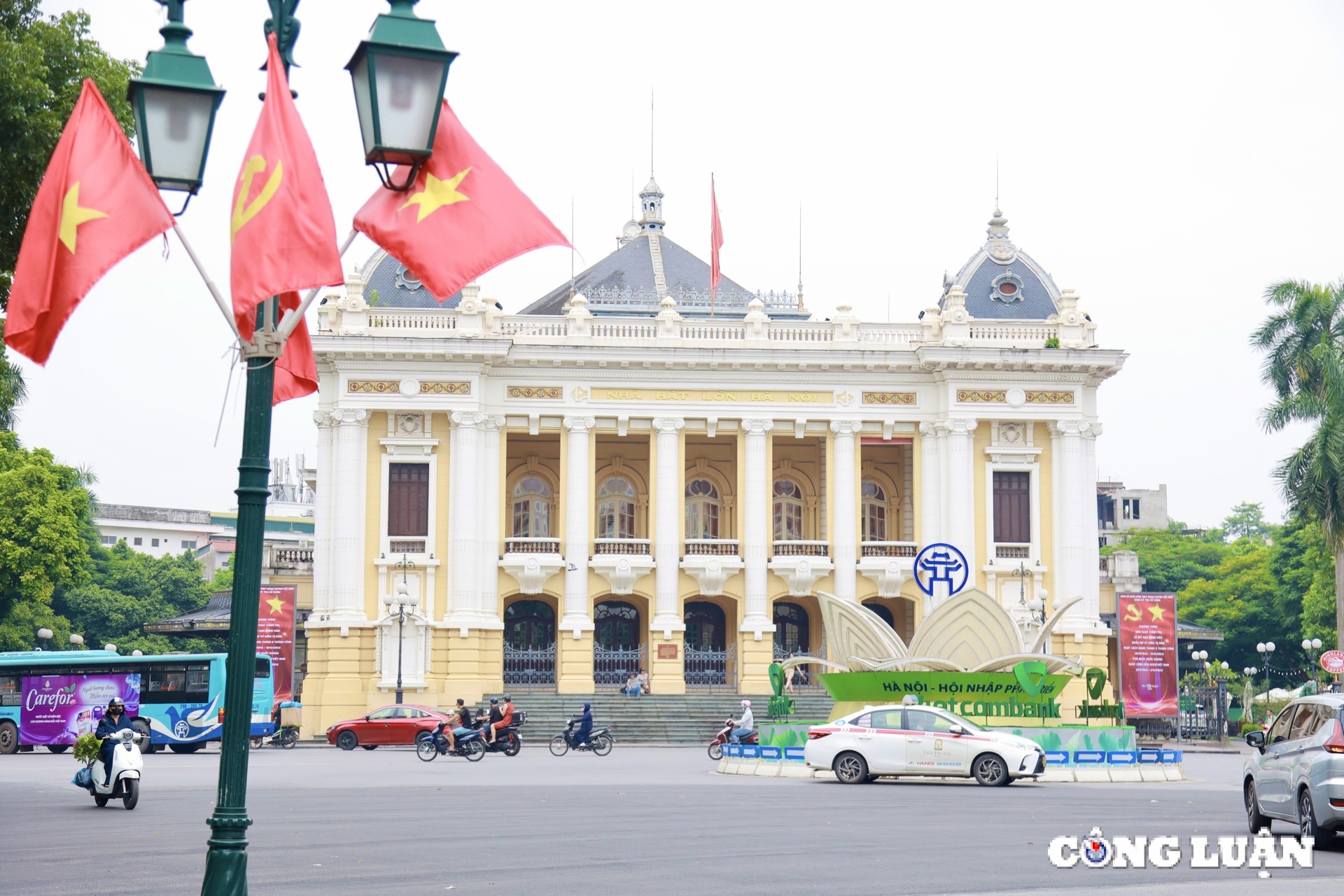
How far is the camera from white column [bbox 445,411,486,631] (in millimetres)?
46969

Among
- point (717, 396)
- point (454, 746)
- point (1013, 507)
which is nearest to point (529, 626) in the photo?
point (717, 396)

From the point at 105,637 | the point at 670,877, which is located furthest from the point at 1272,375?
the point at 105,637

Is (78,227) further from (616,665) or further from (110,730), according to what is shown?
(616,665)

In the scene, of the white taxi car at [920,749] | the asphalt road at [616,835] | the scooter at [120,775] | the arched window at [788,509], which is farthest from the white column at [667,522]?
the scooter at [120,775]

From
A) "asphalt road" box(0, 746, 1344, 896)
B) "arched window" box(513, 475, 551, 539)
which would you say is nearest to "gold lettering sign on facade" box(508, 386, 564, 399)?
"arched window" box(513, 475, 551, 539)

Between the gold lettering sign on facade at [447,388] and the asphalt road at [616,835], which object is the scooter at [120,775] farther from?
the gold lettering sign on facade at [447,388]

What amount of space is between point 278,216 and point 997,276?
4644 cm

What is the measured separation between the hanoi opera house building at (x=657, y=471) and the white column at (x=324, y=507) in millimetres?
67

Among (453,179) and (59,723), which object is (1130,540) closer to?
(59,723)

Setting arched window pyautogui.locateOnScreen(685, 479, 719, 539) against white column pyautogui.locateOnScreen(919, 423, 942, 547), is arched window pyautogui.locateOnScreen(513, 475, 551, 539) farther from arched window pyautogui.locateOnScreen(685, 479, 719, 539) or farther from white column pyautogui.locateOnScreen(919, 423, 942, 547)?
white column pyautogui.locateOnScreen(919, 423, 942, 547)

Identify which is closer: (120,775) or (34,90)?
(34,90)

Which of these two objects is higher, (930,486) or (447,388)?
(447,388)

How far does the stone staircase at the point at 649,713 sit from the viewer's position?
44.4 meters

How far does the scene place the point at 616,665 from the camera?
50312 mm
